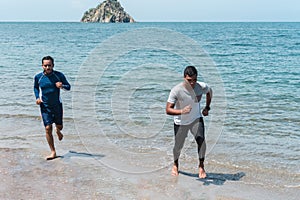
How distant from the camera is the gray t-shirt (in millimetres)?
6387

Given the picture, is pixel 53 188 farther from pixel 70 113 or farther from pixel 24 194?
pixel 70 113

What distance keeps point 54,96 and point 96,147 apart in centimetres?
177

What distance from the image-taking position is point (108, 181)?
21.8ft

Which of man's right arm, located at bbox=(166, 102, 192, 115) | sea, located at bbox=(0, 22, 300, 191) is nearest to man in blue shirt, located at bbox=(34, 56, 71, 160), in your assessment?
sea, located at bbox=(0, 22, 300, 191)

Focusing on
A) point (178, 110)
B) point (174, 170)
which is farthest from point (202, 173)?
point (178, 110)

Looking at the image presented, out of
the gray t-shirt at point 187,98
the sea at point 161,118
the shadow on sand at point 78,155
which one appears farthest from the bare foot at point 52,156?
the gray t-shirt at point 187,98

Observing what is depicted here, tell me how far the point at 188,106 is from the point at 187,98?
0.29 meters

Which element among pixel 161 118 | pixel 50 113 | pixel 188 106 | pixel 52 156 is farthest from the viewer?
pixel 161 118

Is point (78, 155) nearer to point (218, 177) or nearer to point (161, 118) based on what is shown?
point (218, 177)

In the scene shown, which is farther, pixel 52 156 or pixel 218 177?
pixel 52 156

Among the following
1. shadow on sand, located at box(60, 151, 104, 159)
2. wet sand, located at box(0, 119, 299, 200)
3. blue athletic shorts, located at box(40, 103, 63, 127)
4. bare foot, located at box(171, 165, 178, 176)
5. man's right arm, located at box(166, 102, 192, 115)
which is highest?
man's right arm, located at box(166, 102, 192, 115)

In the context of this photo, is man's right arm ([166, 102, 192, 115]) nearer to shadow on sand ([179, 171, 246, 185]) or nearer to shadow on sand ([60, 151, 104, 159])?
shadow on sand ([179, 171, 246, 185])

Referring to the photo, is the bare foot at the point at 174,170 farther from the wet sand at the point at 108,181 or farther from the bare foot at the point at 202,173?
the bare foot at the point at 202,173

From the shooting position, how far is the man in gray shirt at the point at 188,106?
20.5ft
